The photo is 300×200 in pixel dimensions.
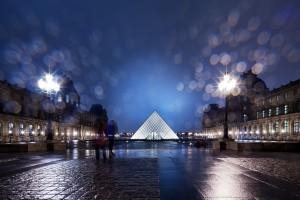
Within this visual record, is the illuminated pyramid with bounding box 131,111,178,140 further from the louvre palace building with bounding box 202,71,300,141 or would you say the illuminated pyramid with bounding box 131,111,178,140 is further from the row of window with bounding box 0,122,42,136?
the row of window with bounding box 0,122,42,136

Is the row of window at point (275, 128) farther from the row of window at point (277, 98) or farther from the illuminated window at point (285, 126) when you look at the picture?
the row of window at point (277, 98)

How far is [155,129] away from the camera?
171500 mm

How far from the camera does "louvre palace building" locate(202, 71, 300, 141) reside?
3482 inches

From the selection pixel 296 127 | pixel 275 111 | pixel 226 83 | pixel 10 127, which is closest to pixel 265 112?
pixel 275 111

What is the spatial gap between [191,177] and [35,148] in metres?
21.0

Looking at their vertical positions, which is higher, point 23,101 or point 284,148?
point 23,101

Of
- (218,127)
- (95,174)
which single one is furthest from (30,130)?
(218,127)

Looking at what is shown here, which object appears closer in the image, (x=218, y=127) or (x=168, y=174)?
(x=168, y=174)

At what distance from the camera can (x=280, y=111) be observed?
102625mm

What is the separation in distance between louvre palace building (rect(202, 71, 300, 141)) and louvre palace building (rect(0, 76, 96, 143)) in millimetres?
48632

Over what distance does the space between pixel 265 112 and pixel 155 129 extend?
220 feet

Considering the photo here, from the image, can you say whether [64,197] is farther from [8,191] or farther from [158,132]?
[158,132]

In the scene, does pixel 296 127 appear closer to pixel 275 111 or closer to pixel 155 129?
pixel 275 111

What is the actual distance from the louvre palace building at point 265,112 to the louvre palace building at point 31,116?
160 ft
